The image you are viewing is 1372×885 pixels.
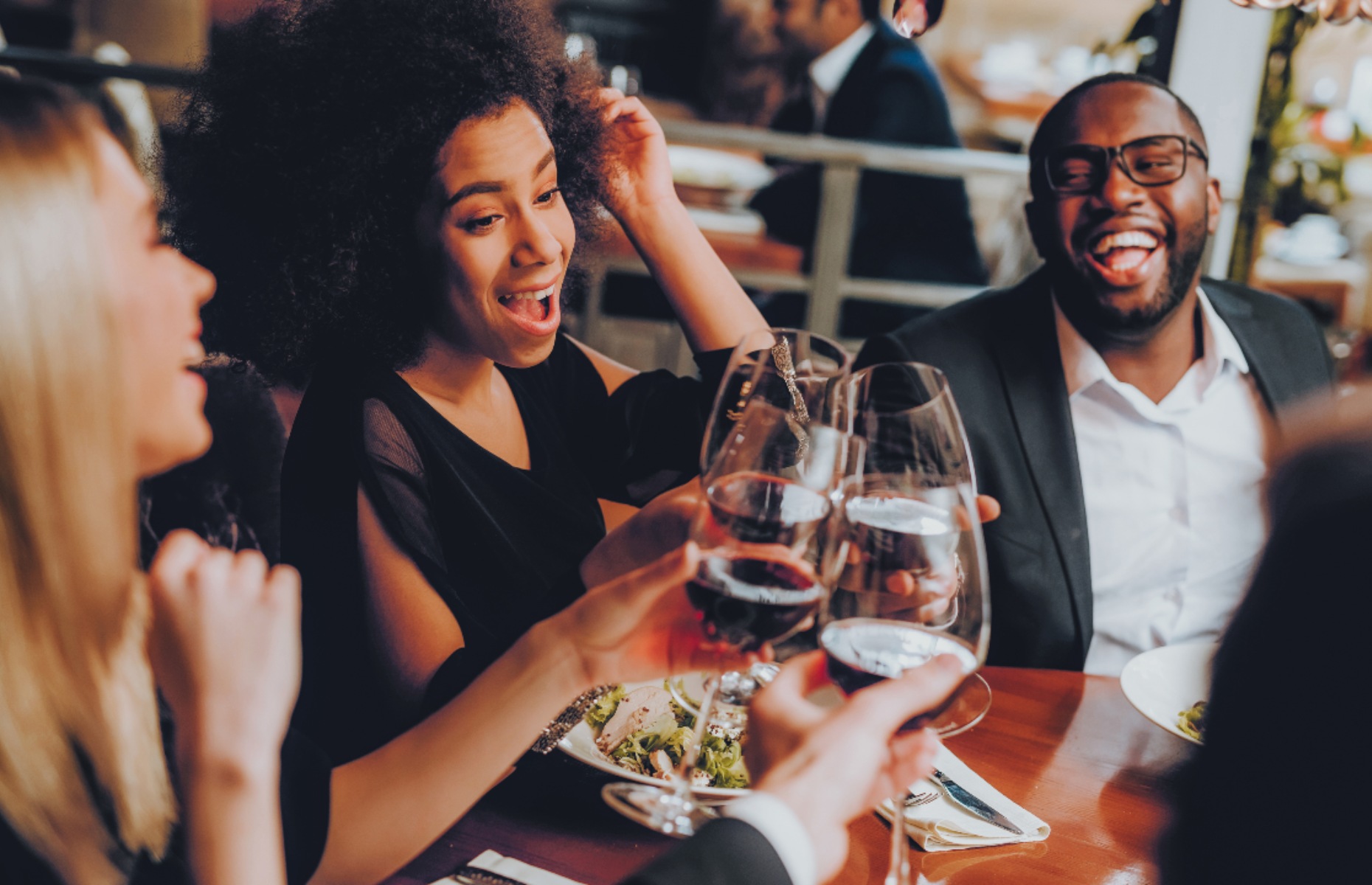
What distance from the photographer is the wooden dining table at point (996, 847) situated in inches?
40.1

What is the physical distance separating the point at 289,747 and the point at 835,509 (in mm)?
548

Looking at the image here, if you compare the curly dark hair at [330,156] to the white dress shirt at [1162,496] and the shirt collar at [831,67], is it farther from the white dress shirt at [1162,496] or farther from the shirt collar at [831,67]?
the shirt collar at [831,67]

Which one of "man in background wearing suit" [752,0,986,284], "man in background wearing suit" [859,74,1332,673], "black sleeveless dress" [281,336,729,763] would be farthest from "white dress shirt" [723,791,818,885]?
"man in background wearing suit" [752,0,986,284]

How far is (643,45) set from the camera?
24.4 feet

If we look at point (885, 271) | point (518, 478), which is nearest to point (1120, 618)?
point (518, 478)

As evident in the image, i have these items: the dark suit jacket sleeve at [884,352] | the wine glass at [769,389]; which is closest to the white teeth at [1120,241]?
the dark suit jacket sleeve at [884,352]

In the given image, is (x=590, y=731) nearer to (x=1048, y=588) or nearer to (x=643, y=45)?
(x=1048, y=588)

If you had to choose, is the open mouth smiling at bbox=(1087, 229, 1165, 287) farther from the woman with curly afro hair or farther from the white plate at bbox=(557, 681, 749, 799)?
the white plate at bbox=(557, 681, 749, 799)

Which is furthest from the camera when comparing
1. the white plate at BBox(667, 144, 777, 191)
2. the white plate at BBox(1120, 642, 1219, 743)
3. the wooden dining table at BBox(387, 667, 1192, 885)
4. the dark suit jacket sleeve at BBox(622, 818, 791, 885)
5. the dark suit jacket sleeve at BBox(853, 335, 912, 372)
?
the white plate at BBox(667, 144, 777, 191)

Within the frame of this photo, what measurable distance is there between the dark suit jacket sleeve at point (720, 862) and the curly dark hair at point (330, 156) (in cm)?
92

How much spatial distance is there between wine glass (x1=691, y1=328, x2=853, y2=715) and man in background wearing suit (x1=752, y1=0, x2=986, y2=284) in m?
2.21

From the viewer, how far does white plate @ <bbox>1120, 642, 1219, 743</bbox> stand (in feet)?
4.31

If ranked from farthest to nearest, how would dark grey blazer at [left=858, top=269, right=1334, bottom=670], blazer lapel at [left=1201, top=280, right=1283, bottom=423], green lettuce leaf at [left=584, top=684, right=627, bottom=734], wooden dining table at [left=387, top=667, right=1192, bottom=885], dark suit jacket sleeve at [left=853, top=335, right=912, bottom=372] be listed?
blazer lapel at [left=1201, top=280, right=1283, bottom=423] < dark suit jacket sleeve at [left=853, top=335, right=912, bottom=372] < dark grey blazer at [left=858, top=269, right=1334, bottom=670] < green lettuce leaf at [left=584, top=684, right=627, bottom=734] < wooden dining table at [left=387, top=667, right=1192, bottom=885]

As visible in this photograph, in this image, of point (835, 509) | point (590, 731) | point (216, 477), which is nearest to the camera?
point (835, 509)
